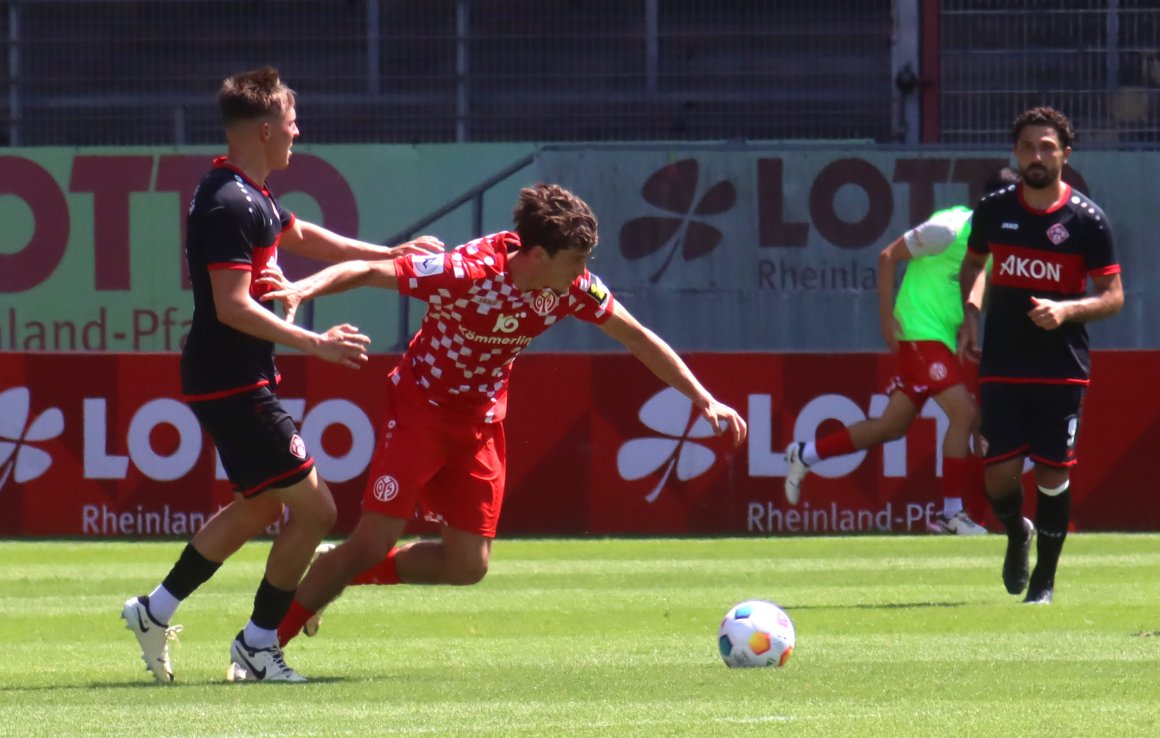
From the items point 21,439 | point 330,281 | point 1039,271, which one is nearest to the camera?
point 330,281

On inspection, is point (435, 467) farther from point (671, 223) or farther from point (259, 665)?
point (671, 223)

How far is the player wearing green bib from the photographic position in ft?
39.6

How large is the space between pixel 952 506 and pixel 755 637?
6890 millimetres

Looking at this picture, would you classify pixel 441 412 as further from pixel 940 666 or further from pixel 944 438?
pixel 944 438

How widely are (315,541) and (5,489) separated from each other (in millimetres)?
8201

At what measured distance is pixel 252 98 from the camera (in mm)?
6676

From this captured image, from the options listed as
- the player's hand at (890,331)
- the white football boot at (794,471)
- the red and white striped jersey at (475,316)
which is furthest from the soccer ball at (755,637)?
the white football boot at (794,471)

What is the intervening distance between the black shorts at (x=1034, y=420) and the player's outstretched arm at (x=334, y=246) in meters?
3.18

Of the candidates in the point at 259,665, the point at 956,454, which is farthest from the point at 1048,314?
the point at 956,454

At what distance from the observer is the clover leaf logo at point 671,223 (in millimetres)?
18375

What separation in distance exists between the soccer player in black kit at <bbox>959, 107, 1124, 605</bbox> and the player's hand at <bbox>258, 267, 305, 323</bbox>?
376 centimetres

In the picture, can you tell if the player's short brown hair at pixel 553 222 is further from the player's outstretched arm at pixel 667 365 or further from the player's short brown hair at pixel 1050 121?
the player's short brown hair at pixel 1050 121

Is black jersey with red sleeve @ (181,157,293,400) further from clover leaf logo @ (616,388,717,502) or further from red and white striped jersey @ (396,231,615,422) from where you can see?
clover leaf logo @ (616,388,717,502)

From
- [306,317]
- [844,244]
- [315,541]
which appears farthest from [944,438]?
[315,541]
